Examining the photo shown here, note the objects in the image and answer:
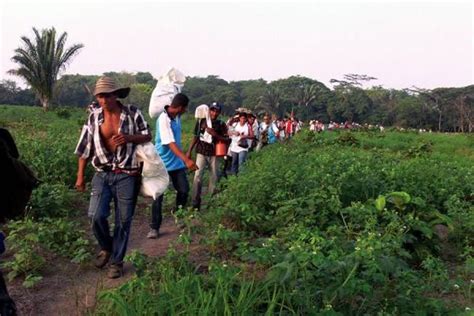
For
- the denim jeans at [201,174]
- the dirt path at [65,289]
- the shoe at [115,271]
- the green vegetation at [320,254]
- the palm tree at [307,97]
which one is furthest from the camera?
the palm tree at [307,97]

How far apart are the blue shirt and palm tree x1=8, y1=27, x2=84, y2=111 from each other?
93.6ft

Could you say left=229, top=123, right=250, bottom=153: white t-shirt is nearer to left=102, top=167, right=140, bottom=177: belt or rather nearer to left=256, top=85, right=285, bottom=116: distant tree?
left=102, top=167, right=140, bottom=177: belt

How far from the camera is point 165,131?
6094mm

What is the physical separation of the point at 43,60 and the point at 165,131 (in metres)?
29.2

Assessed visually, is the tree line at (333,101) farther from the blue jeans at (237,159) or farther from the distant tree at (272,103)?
the blue jeans at (237,159)

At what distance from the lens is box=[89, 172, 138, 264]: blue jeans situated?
4.60 meters

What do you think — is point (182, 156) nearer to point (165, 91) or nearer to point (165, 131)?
point (165, 131)

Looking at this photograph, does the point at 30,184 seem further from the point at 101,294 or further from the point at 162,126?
the point at 162,126

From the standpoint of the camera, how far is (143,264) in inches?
165

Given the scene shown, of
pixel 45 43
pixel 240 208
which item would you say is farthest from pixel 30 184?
pixel 45 43

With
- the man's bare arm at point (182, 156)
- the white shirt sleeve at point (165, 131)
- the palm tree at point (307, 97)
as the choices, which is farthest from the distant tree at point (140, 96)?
the man's bare arm at point (182, 156)

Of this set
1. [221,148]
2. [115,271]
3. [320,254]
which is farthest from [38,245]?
[221,148]

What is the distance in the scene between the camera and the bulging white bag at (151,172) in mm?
4629

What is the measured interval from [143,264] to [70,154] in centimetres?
516
